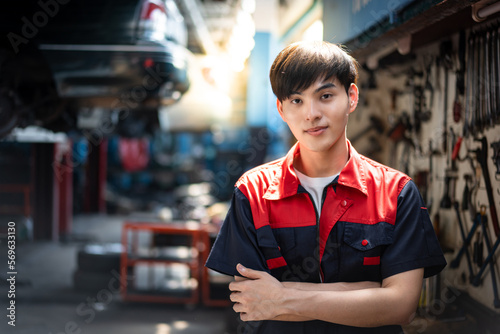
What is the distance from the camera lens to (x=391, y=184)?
1.71 metres

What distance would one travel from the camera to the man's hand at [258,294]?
1616mm

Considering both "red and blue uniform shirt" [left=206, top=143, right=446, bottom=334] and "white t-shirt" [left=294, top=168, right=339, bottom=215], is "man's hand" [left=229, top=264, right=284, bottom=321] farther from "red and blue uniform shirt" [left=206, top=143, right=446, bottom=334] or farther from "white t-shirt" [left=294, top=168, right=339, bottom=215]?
"white t-shirt" [left=294, top=168, right=339, bottom=215]

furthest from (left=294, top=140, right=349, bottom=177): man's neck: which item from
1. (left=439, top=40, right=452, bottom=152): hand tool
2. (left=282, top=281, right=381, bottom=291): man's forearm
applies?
(left=439, top=40, right=452, bottom=152): hand tool

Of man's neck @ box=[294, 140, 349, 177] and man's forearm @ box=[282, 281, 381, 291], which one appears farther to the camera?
man's neck @ box=[294, 140, 349, 177]

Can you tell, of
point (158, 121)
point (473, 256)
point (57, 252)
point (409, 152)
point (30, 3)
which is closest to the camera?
point (473, 256)

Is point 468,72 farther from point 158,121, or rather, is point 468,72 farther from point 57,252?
point 57,252

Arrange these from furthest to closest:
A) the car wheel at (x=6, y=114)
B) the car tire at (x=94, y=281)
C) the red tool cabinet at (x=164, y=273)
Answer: the car tire at (x=94, y=281)
the red tool cabinet at (x=164, y=273)
the car wheel at (x=6, y=114)

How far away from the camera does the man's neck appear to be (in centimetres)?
175

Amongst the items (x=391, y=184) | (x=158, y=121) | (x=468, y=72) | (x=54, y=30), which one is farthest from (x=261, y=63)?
(x=391, y=184)

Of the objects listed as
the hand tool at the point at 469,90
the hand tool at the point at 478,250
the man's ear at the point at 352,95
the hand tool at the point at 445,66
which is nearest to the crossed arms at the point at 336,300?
the man's ear at the point at 352,95

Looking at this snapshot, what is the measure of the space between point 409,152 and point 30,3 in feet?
12.5

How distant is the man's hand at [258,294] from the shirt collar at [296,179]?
0.29 m

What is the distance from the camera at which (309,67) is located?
1630 millimetres

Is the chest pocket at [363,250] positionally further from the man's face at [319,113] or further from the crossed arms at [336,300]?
the man's face at [319,113]
